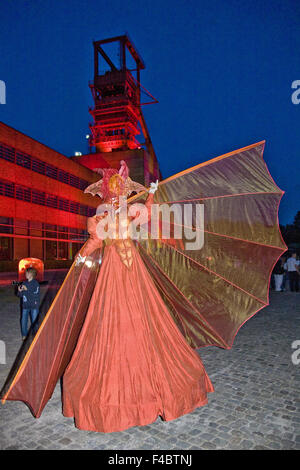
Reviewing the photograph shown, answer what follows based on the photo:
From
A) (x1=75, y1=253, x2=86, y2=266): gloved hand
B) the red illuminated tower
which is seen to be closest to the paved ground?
(x1=75, y1=253, x2=86, y2=266): gloved hand

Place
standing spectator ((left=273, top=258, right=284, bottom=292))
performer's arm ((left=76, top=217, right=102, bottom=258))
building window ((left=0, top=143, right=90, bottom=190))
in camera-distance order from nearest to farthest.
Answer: performer's arm ((left=76, top=217, right=102, bottom=258)), standing spectator ((left=273, top=258, right=284, bottom=292)), building window ((left=0, top=143, right=90, bottom=190))

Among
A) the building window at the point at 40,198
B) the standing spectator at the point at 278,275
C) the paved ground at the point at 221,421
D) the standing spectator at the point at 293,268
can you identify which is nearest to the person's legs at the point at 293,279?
the standing spectator at the point at 293,268

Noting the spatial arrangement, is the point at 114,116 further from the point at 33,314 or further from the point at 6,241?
the point at 33,314

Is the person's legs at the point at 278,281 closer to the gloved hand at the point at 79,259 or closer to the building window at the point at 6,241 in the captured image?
the gloved hand at the point at 79,259

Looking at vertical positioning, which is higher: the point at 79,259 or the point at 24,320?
the point at 79,259

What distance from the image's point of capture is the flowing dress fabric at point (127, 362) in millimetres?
2959

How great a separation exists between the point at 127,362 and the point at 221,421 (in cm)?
121

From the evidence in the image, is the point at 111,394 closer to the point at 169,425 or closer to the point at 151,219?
the point at 169,425

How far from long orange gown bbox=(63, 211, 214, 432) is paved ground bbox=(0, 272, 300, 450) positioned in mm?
146

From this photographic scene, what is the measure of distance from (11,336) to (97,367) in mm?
4830

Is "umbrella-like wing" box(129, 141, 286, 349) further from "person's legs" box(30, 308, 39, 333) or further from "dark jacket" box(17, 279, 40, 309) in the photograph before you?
"person's legs" box(30, 308, 39, 333)

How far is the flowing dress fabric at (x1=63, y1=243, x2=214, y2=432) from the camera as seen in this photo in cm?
296

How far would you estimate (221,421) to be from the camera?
10.7ft

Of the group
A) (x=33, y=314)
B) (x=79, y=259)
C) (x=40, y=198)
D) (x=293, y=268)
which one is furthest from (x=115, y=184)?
(x=40, y=198)
